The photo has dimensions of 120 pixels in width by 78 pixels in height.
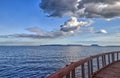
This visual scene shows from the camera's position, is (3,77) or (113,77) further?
(3,77)

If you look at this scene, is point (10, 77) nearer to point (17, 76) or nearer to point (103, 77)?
point (17, 76)

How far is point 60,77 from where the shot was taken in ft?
15.5

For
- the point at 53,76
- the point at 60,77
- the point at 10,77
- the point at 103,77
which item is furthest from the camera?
the point at 10,77

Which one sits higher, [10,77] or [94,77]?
[94,77]

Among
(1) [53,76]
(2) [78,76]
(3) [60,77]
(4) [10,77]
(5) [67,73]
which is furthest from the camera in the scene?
(4) [10,77]

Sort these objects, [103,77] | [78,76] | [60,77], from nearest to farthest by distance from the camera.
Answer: [60,77] < [103,77] < [78,76]

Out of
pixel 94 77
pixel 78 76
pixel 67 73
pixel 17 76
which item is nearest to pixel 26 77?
pixel 17 76

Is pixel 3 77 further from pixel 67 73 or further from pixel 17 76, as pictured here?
pixel 67 73

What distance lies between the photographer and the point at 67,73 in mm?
5578

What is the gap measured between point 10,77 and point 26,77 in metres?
2.52

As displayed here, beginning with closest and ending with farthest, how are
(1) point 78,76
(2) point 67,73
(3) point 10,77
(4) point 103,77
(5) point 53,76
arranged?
(5) point 53,76
(2) point 67,73
(4) point 103,77
(1) point 78,76
(3) point 10,77

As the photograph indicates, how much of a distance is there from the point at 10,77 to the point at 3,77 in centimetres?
121

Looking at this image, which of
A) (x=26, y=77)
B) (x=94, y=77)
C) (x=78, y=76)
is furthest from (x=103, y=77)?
(x=26, y=77)

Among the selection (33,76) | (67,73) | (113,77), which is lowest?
(33,76)
